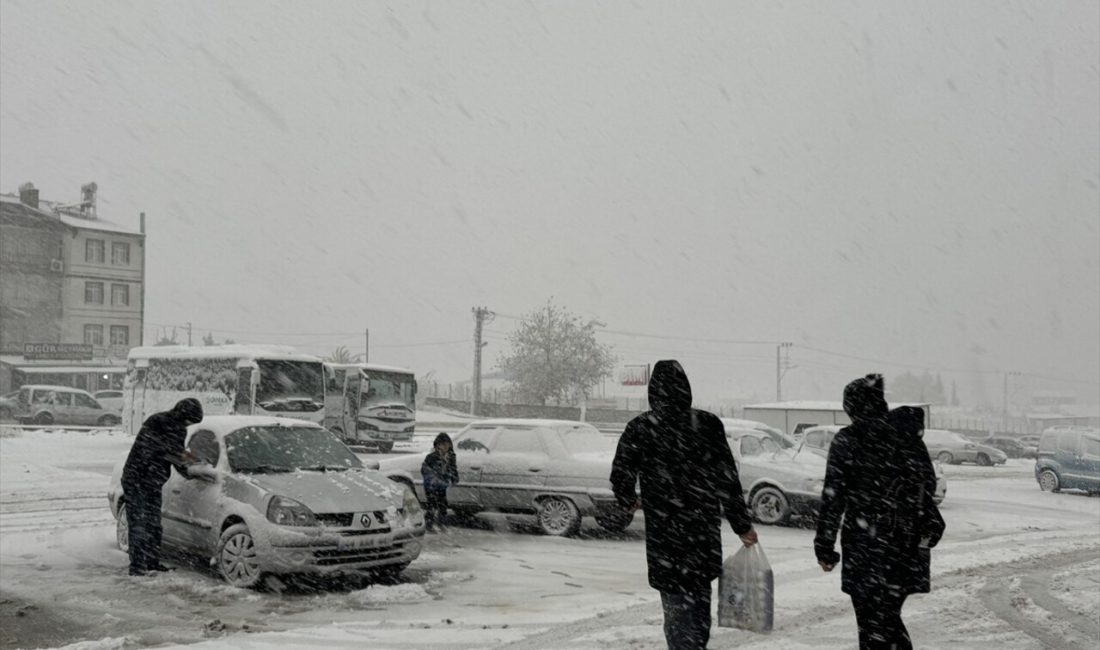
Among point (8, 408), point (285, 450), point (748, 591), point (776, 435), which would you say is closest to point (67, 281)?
point (8, 408)

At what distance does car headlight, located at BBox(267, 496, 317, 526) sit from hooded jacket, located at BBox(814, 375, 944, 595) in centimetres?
486

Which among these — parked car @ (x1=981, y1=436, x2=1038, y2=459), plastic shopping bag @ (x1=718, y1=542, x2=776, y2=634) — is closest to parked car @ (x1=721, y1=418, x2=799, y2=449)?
plastic shopping bag @ (x1=718, y1=542, x2=776, y2=634)

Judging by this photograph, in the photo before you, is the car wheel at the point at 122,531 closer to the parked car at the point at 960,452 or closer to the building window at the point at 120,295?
the parked car at the point at 960,452

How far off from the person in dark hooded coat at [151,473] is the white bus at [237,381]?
17.5 m

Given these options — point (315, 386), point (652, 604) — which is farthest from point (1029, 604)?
point (315, 386)

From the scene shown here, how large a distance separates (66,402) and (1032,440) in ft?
186

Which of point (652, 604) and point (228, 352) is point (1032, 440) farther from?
point (652, 604)

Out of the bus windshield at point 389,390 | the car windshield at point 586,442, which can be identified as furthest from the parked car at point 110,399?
the car windshield at point 586,442

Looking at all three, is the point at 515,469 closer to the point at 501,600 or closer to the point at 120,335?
the point at 501,600

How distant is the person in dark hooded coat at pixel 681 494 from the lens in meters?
4.29

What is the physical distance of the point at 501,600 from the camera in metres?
8.20

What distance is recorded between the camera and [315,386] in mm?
27484

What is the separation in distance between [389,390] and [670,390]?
2825 centimetres

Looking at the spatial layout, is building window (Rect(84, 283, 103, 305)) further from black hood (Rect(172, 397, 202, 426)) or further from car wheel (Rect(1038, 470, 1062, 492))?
black hood (Rect(172, 397, 202, 426))
